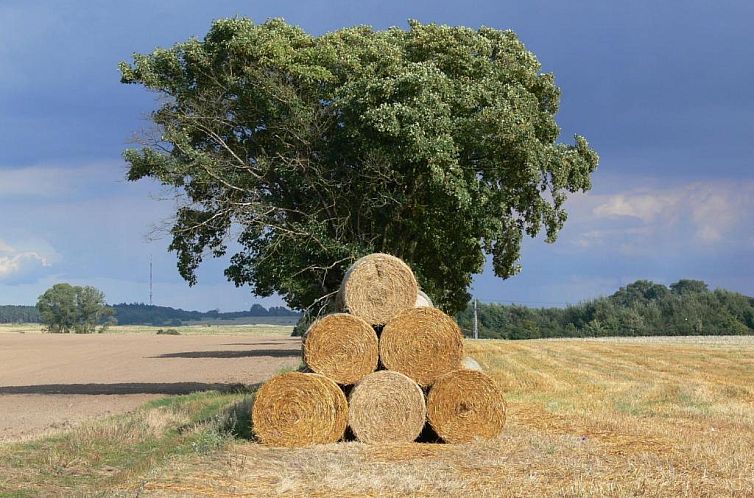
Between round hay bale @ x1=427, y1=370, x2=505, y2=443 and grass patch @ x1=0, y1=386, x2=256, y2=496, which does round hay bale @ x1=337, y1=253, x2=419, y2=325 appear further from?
grass patch @ x1=0, y1=386, x2=256, y2=496

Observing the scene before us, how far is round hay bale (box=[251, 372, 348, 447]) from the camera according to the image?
12547 millimetres

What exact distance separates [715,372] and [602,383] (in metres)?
6.43

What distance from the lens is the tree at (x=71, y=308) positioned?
136 m

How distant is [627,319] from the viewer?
260 feet

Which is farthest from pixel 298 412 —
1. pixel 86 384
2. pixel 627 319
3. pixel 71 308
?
pixel 71 308

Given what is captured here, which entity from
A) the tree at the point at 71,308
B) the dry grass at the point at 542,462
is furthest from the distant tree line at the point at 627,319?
the tree at the point at 71,308

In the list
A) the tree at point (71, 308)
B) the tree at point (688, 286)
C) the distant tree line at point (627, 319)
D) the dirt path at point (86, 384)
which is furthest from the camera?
the tree at point (71, 308)

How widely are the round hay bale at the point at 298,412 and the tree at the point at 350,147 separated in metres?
7.28

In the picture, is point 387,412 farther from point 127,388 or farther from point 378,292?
point 127,388

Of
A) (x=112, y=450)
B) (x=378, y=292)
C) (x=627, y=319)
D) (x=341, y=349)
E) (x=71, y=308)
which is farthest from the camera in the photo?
(x=71, y=308)

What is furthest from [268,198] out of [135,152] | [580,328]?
[580,328]

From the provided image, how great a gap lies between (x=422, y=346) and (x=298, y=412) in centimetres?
212

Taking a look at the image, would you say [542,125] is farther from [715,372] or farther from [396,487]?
[396,487]

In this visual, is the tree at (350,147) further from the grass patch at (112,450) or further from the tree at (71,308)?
the tree at (71,308)
